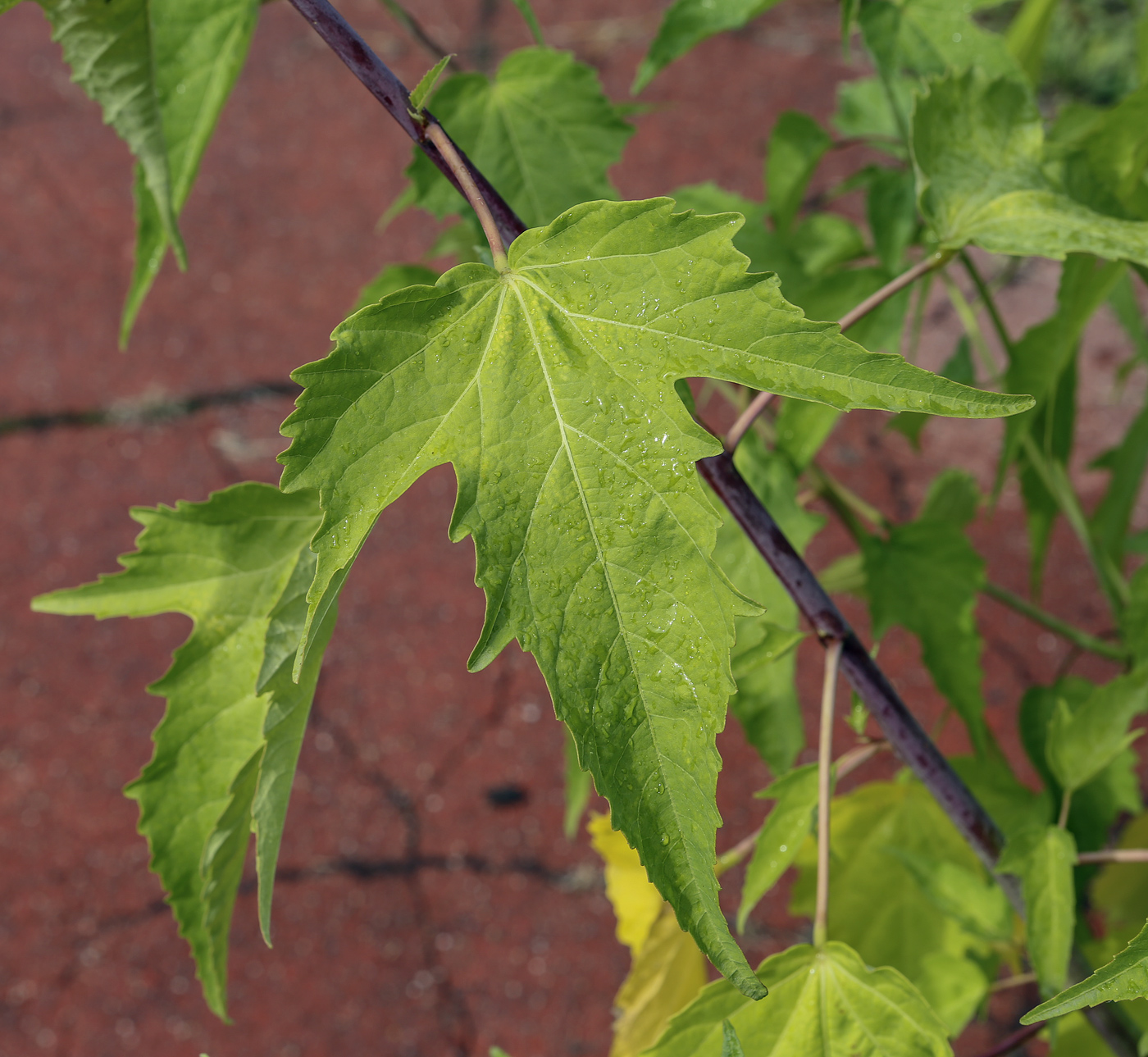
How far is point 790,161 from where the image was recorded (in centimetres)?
69

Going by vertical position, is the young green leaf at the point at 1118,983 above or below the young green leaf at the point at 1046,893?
above

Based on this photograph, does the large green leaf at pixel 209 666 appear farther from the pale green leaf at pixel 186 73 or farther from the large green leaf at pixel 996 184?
the large green leaf at pixel 996 184

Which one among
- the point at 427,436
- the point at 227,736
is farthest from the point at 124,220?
the point at 427,436

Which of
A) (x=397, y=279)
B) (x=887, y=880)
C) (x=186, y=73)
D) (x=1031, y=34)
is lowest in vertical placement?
(x=887, y=880)

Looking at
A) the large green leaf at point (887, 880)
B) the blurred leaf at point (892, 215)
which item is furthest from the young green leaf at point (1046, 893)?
the blurred leaf at point (892, 215)

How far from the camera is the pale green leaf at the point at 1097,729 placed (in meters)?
0.50

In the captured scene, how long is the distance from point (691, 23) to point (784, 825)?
431 millimetres

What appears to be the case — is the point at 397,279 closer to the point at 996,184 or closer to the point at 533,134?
the point at 533,134

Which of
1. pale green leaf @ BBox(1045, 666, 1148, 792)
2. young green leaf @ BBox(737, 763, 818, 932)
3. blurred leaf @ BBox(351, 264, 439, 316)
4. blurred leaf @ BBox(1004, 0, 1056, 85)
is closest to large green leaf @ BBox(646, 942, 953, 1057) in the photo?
young green leaf @ BBox(737, 763, 818, 932)

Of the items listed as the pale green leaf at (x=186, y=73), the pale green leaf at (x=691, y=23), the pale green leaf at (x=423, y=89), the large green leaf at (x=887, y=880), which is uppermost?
the pale green leaf at (x=186, y=73)

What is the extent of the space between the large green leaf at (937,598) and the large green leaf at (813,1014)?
0.21 m

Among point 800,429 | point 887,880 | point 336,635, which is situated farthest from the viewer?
point 336,635

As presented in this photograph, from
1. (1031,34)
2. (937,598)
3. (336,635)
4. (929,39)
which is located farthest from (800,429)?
(336,635)

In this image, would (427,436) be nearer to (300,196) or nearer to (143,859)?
(143,859)
